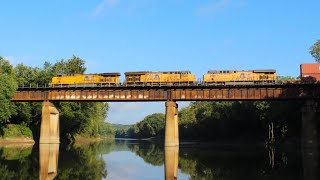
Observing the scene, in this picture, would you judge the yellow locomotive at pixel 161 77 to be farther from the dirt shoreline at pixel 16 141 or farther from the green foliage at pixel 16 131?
the green foliage at pixel 16 131

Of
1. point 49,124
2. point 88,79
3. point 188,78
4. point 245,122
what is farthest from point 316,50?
point 49,124

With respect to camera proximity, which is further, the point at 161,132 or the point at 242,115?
the point at 161,132

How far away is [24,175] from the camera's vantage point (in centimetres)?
2453

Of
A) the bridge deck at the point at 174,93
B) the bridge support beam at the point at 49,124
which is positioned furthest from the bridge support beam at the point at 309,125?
the bridge support beam at the point at 49,124

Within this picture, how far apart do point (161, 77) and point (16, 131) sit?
111ft

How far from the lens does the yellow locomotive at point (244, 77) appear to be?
67.6 meters

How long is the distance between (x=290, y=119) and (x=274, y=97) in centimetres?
2342

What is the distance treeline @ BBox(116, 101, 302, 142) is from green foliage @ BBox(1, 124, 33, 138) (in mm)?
50934

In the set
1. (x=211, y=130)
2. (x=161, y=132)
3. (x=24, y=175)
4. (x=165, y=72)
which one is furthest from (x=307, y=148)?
(x=161, y=132)

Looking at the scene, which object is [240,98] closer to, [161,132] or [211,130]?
[211,130]

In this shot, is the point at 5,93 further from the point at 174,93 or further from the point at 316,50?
the point at 316,50

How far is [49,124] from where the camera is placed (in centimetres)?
7250

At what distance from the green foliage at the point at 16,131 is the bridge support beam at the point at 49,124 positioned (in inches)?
490

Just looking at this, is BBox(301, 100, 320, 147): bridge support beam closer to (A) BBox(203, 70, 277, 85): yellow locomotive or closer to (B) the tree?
(A) BBox(203, 70, 277, 85): yellow locomotive
